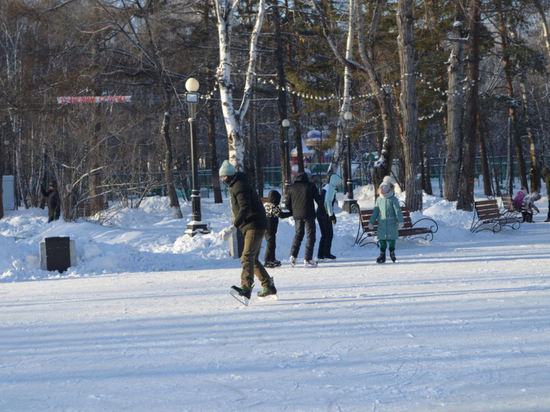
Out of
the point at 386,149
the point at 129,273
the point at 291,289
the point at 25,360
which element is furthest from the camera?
the point at 386,149

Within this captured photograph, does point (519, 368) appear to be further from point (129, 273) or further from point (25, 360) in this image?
point (129, 273)

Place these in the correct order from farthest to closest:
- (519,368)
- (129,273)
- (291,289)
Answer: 1. (129,273)
2. (291,289)
3. (519,368)

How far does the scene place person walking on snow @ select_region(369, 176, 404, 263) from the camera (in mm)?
11922

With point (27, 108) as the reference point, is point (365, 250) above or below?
below

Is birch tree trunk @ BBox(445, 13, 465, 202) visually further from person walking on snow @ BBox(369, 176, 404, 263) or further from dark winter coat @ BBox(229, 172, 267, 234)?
dark winter coat @ BBox(229, 172, 267, 234)

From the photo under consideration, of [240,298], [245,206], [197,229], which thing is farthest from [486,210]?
[245,206]

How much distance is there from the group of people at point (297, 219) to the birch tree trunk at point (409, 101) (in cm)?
639

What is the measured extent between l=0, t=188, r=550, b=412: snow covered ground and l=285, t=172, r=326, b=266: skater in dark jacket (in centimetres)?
41

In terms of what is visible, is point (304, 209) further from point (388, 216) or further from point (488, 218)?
point (488, 218)

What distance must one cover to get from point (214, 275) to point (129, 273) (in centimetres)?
179

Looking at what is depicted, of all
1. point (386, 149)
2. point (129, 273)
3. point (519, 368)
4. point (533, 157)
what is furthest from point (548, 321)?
point (533, 157)

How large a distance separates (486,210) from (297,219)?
773cm

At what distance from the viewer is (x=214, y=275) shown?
11.3 metres

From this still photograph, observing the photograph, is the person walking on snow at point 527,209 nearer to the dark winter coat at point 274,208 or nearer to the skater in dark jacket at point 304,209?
the skater in dark jacket at point 304,209
